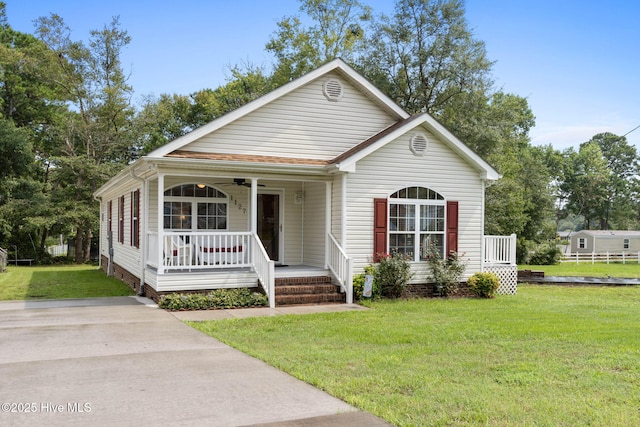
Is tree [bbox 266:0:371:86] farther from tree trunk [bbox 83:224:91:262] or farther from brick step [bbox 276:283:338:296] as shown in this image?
brick step [bbox 276:283:338:296]

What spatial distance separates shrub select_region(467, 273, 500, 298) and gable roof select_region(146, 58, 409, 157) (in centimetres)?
460

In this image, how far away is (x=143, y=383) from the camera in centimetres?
548

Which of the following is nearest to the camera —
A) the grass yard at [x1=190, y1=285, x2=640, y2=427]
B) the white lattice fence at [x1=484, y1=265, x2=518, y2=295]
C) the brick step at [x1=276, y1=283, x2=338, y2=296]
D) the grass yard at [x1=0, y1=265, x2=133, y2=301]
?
the grass yard at [x1=190, y1=285, x2=640, y2=427]

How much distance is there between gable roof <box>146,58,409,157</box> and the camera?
1177 centimetres

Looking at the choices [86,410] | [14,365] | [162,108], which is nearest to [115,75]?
[162,108]

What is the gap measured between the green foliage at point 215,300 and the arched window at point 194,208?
2475 millimetres

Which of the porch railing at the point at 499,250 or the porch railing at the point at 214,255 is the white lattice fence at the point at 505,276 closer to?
the porch railing at the point at 499,250

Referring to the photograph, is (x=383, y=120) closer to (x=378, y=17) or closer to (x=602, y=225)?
(x=378, y=17)

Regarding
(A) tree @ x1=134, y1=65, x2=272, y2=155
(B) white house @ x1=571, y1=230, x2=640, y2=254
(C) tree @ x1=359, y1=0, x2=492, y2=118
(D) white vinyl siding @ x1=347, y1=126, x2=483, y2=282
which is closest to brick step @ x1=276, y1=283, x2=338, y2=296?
(D) white vinyl siding @ x1=347, y1=126, x2=483, y2=282

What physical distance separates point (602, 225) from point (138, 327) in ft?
229

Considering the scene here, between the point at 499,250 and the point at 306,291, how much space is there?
20.3 ft

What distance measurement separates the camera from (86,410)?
4.63 meters

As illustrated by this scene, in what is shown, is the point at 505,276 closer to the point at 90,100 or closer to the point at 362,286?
the point at 362,286

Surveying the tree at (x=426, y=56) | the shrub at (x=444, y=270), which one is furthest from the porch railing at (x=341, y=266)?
the tree at (x=426, y=56)
